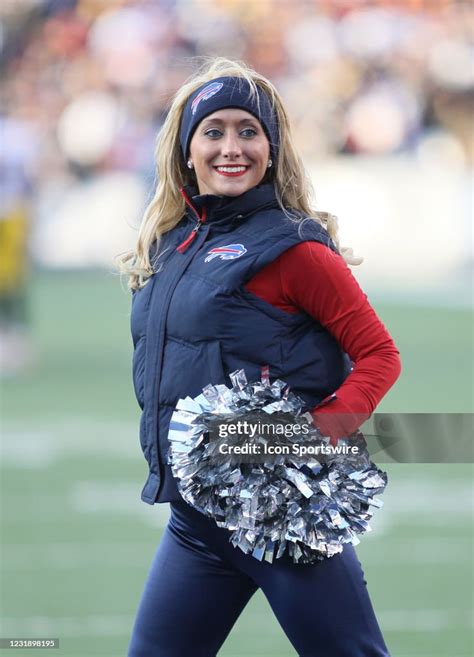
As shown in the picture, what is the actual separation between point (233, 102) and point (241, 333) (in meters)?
0.45

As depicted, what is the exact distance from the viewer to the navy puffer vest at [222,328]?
2.19 meters

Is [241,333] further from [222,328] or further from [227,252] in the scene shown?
[227,252]

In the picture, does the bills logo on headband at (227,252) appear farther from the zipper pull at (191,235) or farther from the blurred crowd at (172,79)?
the blurred crowd at (172,79)

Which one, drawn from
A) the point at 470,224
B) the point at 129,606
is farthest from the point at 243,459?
the point at 470,224

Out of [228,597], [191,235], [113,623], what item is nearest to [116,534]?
[113,623]

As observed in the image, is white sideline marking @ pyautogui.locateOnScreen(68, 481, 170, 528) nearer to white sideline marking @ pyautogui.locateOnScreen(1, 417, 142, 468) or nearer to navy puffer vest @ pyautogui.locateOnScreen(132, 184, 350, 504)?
white sideline marking @ pyautogui.locateOnScreen(1, 417, 142, 468)

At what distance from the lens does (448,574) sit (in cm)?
483

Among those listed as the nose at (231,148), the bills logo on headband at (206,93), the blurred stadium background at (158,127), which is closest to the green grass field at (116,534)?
the blurred stadium background at (158,127)

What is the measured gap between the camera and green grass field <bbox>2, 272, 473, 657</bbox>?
4.11m

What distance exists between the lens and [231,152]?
2307 millimetres

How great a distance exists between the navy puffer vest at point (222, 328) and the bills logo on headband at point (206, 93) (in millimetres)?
179

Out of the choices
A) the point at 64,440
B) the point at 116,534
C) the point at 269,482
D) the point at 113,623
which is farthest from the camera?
the point at 64,440

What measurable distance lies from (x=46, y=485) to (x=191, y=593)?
414 cm

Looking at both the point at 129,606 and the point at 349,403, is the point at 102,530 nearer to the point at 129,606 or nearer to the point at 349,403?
the point at 129,606
